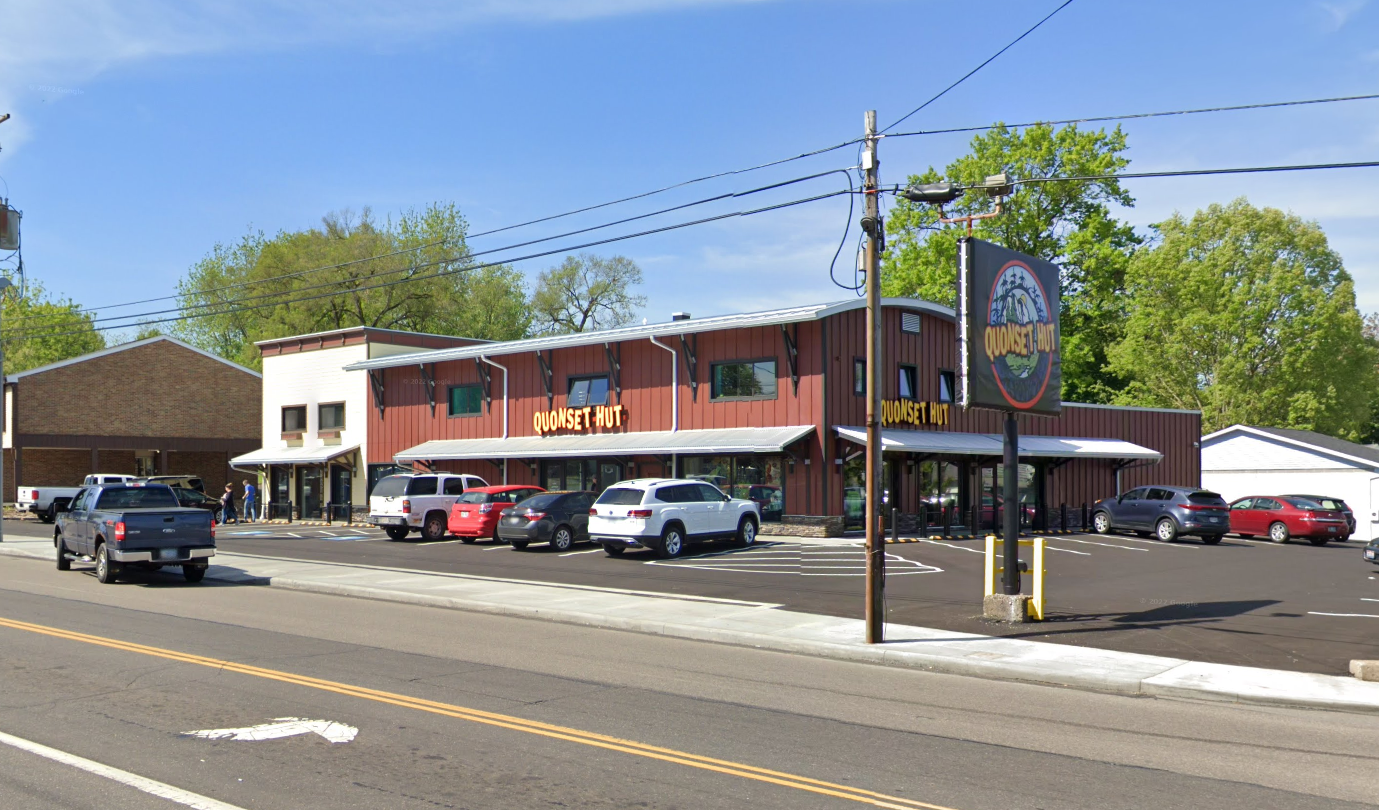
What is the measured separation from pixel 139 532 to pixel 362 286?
4447 centimetres

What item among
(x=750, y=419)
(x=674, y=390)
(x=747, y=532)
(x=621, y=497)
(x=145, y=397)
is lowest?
(x=747, y=532)

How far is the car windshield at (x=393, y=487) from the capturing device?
31953 millimetres

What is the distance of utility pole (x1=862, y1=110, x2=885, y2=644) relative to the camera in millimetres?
Answer: 14047

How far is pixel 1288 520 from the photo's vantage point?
3494cm

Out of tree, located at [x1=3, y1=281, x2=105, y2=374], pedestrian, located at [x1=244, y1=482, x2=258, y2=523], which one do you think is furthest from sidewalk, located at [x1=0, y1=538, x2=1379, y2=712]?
tree, located at [x1=3, y1=281, x2=105, y2=374]

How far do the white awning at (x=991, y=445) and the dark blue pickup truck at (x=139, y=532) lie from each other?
1538 centimetres

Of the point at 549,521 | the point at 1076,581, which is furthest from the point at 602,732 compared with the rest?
the point at 549,521

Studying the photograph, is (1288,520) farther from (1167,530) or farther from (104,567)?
(104,567)

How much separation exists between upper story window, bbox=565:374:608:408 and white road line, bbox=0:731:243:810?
92.9 ft

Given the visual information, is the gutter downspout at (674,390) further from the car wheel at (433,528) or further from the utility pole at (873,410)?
the utility pole at (873,410)

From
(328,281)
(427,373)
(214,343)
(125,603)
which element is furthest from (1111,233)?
(214,343)

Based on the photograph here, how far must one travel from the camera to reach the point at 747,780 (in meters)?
7.45

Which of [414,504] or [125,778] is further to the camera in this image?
[414,504]

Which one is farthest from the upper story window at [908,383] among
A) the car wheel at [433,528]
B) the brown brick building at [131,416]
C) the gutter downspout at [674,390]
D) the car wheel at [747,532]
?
the brown brick building at [131,416]
